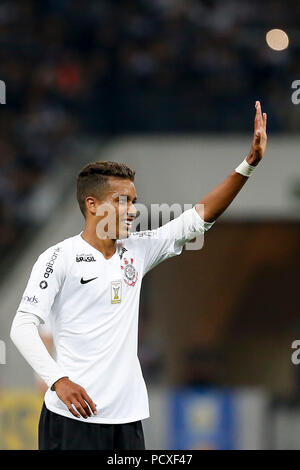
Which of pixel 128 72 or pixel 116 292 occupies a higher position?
pixel 128 72

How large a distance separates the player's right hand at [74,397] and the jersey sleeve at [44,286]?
36 cm

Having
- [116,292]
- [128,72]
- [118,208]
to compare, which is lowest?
[116,292]

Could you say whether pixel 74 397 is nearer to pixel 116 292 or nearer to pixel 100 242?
pixel 116 292

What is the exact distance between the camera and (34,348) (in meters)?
4.72

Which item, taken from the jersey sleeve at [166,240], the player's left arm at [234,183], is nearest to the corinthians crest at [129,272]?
the jersey sleeve at [166,240]

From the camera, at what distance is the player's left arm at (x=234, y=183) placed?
15.9 ft

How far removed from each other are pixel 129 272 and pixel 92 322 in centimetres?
33

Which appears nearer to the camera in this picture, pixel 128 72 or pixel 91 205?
pixel 91 205

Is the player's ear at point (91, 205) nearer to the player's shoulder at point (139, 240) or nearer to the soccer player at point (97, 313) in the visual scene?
the soccer player at point (97, 313)

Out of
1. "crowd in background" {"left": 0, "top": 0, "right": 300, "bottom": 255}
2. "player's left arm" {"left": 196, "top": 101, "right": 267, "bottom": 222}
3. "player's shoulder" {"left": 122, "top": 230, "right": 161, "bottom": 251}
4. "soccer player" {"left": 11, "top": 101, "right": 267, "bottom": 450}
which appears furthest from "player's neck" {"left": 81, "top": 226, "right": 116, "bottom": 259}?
"crowd in background" {"left": 0, "top": 0, "right": 300, "bottom": 255}

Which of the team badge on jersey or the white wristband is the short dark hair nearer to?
the team badge on jersey

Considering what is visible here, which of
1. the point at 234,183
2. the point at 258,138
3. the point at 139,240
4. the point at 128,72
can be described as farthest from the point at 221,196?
the point at 128,72
